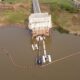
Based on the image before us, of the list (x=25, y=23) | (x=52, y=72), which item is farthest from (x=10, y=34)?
→ (x=52, y=72)

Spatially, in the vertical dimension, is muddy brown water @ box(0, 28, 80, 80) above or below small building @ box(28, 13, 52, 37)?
below

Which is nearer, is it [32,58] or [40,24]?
[32,58]

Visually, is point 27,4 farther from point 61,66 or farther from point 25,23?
point 61,66

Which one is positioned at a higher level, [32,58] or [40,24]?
[40,24]

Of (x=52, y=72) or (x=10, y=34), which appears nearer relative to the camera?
(x=52, y=72)

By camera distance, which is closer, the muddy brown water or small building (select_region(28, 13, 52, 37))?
the muddy brown water
